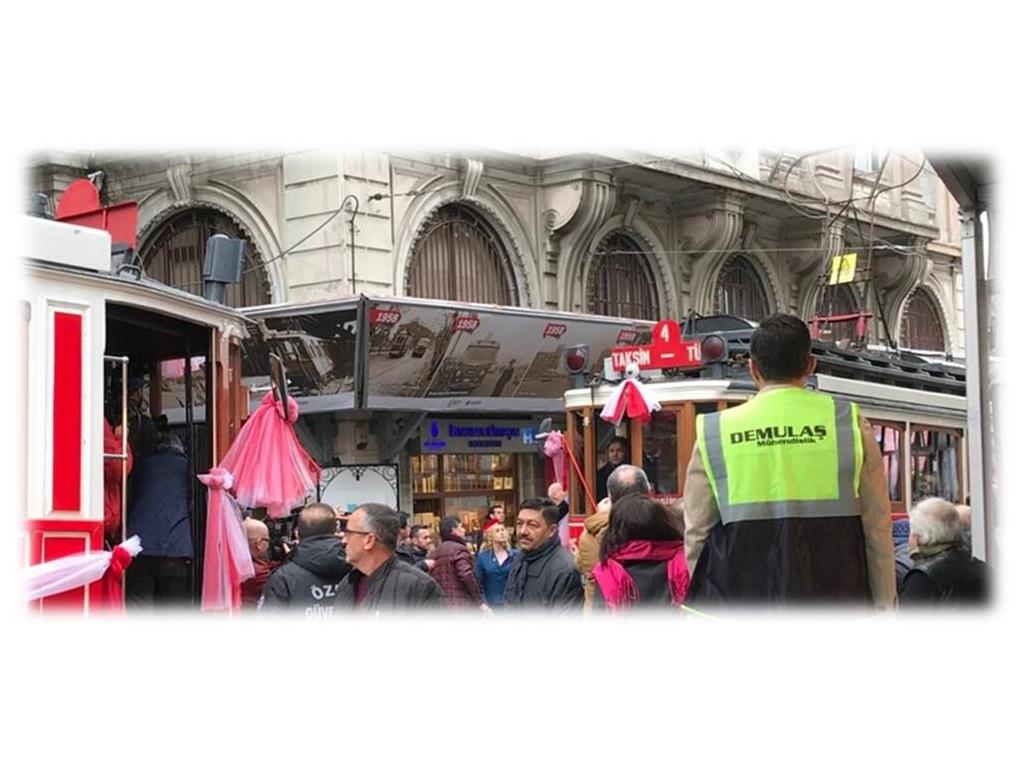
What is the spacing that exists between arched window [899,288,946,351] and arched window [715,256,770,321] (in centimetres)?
468

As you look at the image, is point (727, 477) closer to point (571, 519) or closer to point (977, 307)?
point (977, 307)

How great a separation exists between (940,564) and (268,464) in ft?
14.4

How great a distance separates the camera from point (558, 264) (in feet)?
66.3

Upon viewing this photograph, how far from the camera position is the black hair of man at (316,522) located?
23.1 ft

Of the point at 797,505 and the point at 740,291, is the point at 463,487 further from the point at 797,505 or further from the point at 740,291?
the point at 797,505

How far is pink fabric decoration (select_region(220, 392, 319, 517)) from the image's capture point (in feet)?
27.4

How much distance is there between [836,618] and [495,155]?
1582cm

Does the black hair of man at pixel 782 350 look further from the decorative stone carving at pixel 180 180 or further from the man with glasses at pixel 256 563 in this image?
the decorative stone carving at pixel 180 180

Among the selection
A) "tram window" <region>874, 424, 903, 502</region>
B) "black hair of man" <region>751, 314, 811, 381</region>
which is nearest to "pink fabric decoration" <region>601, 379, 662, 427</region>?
"tram window" <region>874, 424, 903, 502</region>

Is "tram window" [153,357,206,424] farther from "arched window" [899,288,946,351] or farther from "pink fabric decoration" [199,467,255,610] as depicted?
"arched window" [899,288,946,351]

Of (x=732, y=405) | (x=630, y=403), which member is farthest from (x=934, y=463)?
(x=630, y=403)

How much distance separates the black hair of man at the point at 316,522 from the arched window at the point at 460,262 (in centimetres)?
1113

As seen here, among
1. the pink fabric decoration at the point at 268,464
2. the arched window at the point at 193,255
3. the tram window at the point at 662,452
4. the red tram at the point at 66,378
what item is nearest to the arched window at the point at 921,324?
the arched window at the point at 193,255

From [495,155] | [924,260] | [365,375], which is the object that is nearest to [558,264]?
[495,155]
